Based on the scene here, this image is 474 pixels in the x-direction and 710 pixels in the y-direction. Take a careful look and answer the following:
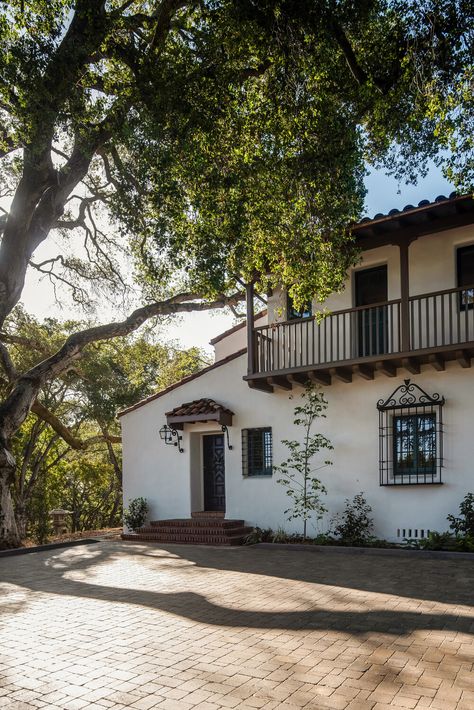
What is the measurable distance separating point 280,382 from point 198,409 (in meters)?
2.57

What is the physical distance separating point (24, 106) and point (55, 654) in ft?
22.5

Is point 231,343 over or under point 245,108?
under

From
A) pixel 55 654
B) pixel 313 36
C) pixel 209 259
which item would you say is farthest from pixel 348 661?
pixel 313 36

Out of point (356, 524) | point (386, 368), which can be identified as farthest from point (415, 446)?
point (356, 524)

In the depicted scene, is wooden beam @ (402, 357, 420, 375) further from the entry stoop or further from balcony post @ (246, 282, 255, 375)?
the entry stoop

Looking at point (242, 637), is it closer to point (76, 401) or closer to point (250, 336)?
point (250, 336)

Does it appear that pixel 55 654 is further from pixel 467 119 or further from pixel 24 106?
pixel 467 119

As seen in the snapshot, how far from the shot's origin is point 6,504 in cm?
1361

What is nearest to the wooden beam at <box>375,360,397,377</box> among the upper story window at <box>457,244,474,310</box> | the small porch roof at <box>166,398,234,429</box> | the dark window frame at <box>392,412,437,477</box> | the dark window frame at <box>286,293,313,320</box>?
the dark window frame at <box>392,412,437,477</box>

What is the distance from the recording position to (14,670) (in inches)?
193

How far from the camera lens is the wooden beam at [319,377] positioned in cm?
1274

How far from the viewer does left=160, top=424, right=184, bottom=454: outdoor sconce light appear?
52.2 ft

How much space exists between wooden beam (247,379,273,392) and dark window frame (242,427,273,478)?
99 cm

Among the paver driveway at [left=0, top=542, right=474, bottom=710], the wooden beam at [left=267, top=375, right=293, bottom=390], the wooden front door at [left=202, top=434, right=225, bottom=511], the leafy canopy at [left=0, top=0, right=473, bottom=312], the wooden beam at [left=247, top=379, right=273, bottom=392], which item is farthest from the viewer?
the wooden front door at [left=202, top=434, right=225, bottom=511]
